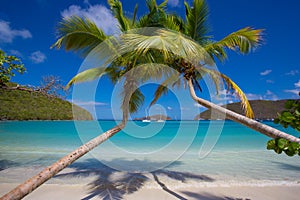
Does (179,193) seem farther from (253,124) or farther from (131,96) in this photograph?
(253,124)

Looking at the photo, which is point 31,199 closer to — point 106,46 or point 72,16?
point 106,46

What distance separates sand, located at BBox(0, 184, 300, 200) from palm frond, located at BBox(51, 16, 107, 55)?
11.2 feet

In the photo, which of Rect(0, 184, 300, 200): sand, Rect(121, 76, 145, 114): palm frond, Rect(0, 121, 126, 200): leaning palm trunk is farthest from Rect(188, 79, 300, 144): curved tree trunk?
Rect(0, 184, 300, 200): sand

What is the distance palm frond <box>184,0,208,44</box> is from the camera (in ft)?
14.7

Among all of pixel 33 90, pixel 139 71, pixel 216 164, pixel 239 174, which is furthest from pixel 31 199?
pixel 216 164

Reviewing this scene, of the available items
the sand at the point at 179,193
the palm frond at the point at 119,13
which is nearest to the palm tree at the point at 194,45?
the palm frond at the point at 119,13

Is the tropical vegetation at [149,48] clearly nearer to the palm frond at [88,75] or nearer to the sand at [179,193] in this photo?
the palm frond at [88,75]

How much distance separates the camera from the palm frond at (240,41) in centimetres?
370

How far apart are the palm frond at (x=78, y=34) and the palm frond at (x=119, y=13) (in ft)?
1.71

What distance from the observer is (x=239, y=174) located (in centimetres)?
675

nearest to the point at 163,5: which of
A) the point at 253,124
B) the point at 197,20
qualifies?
the point at 197,20

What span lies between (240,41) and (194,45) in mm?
1429

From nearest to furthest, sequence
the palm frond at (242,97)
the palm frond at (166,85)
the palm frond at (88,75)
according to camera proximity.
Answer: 1. the palm frond at (242,97)
2. the palm frond at (88,75)
3. the palm frond at (166,85)

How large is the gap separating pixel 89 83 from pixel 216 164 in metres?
6.60
